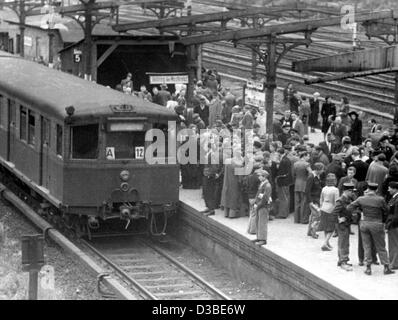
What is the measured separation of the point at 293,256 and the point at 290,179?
2925 mm

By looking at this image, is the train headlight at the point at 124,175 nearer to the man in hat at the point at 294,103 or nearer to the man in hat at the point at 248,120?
the man in hat at the point at 248,120

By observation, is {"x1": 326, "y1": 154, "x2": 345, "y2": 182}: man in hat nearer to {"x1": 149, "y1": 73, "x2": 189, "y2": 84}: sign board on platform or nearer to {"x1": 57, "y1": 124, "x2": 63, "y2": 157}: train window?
{"x1": 57, "y1": 124, "x2": 63, "y2": 157}: train window

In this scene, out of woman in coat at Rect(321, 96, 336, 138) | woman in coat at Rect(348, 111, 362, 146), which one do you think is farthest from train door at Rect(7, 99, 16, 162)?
woman in coat at Rect(321, 96, 336, 138)

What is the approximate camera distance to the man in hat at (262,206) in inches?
664

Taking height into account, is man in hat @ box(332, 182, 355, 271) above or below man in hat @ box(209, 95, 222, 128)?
below

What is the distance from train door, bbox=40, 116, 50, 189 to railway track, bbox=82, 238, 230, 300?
143 cm

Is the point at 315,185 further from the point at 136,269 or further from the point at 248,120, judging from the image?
the point at 248,120

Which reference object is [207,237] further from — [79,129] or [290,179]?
[79,129]

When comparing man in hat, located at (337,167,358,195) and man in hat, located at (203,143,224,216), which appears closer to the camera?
man in hat, located at (337,167,358,195)

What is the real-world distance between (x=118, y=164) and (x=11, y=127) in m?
4.03

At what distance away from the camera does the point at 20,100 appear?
68.9 feet

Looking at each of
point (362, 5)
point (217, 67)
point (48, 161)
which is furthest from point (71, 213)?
point (362, 5)

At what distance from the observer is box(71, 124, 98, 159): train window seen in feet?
60.7

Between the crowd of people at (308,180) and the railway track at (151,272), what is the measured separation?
47.2 inches
